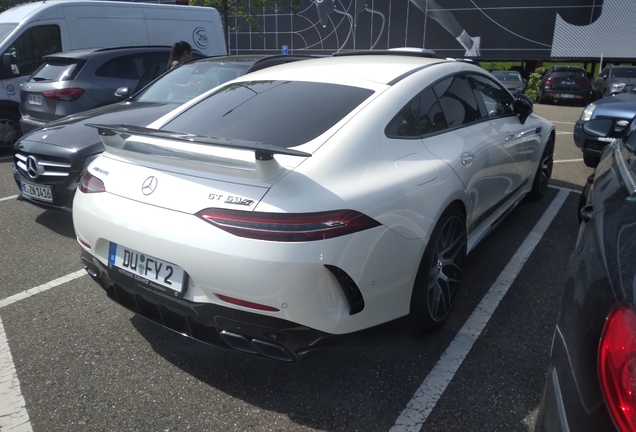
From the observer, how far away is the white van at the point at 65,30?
→ 27.6 feet

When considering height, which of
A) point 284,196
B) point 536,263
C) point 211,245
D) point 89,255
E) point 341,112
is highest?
point 341,112

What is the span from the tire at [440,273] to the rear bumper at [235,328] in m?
0.71

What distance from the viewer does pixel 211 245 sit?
210 centimetres

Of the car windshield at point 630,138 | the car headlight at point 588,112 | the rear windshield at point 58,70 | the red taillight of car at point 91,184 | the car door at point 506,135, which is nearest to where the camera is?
the red taillight of car at point 91,184

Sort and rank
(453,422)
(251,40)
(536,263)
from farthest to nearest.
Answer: (251,40)
(536,263)
(453,422)

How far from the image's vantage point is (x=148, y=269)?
2.35 metres

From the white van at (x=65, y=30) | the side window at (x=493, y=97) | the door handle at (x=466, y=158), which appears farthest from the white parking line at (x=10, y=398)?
the white van at (x=65, y=30)

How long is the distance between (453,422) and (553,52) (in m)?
29.5

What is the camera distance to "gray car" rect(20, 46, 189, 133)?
6406 mm

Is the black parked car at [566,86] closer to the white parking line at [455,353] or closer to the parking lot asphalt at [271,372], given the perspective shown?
the white parking line at [455,353]

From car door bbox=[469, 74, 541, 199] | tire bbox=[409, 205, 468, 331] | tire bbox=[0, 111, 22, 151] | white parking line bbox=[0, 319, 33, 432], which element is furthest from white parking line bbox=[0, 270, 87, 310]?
tire bbox=[0, 111, 22, 151]

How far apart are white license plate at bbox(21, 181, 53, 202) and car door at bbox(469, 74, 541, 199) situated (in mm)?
3640

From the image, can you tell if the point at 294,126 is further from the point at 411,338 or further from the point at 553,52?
the point at 553,52

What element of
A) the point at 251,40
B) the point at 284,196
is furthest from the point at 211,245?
the point at 251,40
